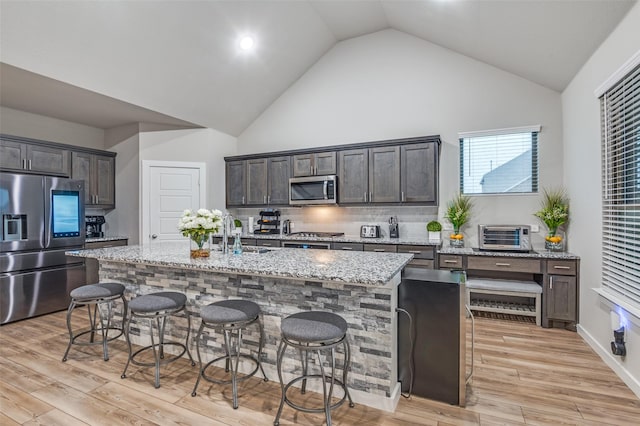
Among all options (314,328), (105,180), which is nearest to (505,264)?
(314,328)

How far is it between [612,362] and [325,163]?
371 centimetres

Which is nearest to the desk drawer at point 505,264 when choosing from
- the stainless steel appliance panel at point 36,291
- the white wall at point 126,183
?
the white wall at point 126,183

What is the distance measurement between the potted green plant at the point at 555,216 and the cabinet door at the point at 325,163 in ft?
8.84

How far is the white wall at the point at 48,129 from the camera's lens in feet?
14.5

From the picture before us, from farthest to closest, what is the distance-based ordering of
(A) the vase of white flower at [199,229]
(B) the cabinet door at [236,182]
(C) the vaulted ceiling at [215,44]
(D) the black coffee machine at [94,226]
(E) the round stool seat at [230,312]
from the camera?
(B) the cabinet door at [236,182], (D) the black coffee machine at [94,226], (C) the vaulted ceiling at [215,44], (A) the vase of white flower at [199,229], (E) the round stool seat at [230,312]

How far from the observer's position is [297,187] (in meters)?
4.91

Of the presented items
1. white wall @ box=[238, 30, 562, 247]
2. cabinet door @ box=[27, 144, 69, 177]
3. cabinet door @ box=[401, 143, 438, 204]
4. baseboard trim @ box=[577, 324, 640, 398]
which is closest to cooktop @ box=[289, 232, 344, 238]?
white wall @ box=[238, 30, 562, 247]

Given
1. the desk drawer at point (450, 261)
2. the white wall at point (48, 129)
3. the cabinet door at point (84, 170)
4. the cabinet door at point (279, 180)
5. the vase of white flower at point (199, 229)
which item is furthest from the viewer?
the cabinet door at point (279, 180)

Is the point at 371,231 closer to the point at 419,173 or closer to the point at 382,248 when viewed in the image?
the point at 382,248

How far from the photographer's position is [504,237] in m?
3.83

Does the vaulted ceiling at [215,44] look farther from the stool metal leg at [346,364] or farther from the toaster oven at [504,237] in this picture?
the stool metal leg at [346,364]

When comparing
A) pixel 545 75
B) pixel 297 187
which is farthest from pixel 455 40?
pixel 297 187

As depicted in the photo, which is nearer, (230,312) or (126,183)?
(230,312)

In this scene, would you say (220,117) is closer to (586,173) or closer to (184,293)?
(184,293)
